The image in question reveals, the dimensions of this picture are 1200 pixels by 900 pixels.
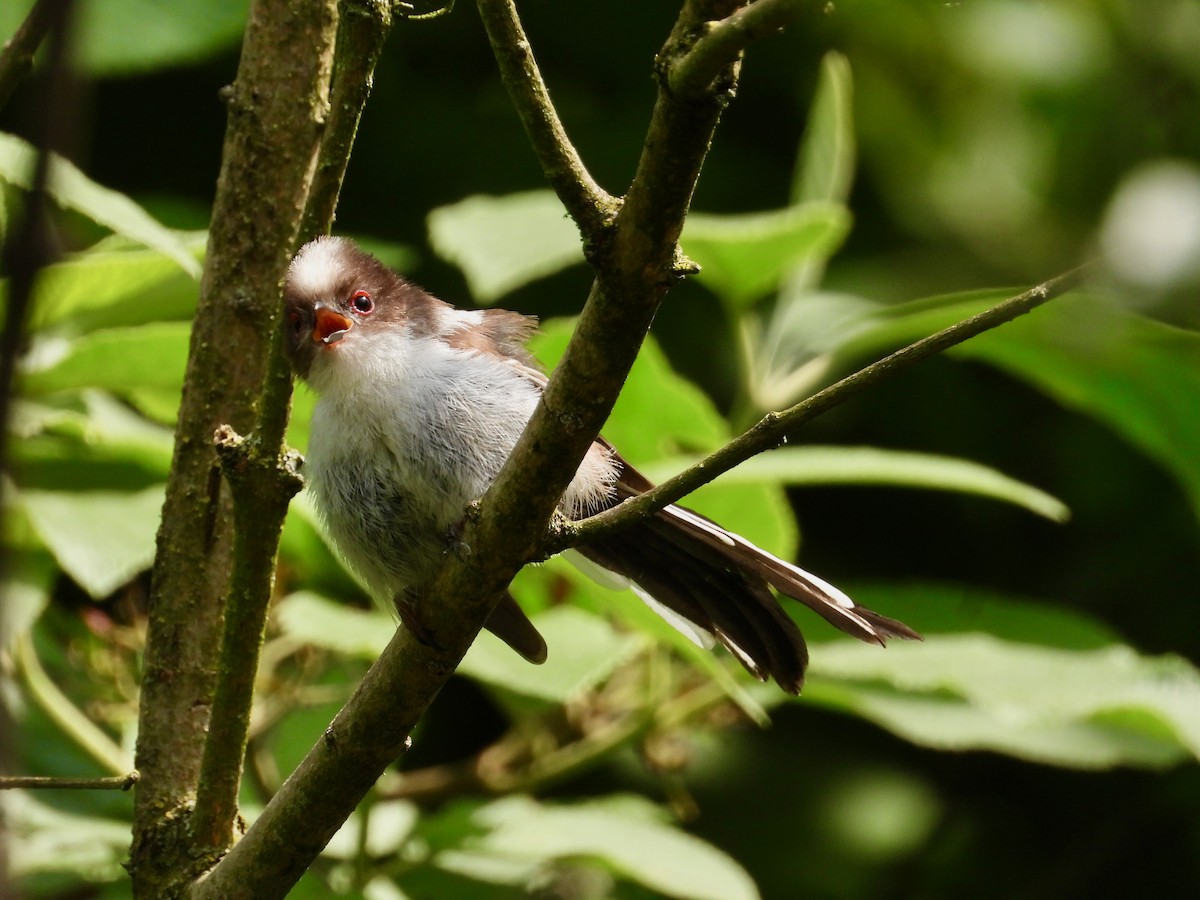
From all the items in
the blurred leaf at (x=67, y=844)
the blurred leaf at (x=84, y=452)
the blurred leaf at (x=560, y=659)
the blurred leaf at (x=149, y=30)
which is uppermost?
the blurred leaf at (x=149, y=30)

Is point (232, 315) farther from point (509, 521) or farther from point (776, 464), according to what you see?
point (776, 464)

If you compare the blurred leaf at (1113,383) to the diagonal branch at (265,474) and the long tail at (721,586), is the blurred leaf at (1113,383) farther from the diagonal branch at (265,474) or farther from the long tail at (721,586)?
the diagonal branch at (265,474)

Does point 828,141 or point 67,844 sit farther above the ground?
point 828,141

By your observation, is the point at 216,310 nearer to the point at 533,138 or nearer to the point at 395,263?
the point at 533,138

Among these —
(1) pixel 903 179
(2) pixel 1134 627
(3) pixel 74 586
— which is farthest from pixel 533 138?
(2) pixel 1134 627

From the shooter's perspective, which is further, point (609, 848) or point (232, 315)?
point (609, 848)

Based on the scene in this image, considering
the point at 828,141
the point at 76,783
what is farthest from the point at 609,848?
the point at 828,141

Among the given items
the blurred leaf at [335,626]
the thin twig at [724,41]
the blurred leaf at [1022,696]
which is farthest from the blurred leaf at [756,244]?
the thin twig at [724,41]

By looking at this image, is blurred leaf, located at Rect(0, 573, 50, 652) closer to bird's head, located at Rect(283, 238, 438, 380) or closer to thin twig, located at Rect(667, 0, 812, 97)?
bird's head, located at Rect(283, 238, 438, 380)
